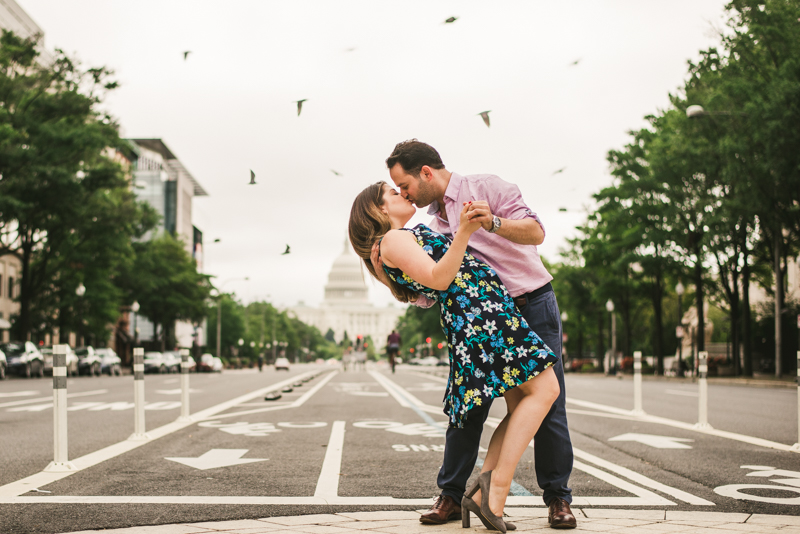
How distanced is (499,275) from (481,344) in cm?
48

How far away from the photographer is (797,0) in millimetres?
25578

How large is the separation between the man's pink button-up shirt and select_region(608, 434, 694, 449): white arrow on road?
4.40 meters

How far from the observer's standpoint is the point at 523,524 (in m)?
4.11

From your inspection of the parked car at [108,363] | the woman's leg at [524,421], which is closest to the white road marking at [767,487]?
the woman's leg at [524,421]

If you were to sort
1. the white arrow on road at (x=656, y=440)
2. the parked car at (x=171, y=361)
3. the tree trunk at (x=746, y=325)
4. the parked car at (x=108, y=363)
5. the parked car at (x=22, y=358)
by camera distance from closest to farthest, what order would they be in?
the white arrow on road at (x=656, y=440) → the parked car at (x=22, y=358) → the tree trunk at (x=746, y=325) → the parked car at (x=108, y=363) → the parked car at (x=171, y=361)

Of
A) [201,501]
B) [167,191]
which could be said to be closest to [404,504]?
[201,501]

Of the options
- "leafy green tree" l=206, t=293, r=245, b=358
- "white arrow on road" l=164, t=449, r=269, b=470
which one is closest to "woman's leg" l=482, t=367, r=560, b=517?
"white arrow on road" l=164, t=449, r=269, b=470

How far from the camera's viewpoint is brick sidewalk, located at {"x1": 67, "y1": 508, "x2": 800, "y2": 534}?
12.9 ft

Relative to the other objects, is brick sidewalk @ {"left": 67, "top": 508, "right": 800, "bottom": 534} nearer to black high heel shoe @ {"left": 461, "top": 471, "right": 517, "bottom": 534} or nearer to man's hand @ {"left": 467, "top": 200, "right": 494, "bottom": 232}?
black high heel shoe @ {"left": 461, "top": 471, "right": 517, "bottom": 534}

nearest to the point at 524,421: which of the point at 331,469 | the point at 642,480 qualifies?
the point at 642,480

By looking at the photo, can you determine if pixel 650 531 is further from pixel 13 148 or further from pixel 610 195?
pixel 610 195

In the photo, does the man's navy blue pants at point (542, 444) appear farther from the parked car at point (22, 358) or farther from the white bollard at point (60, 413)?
the parked car at point (22, 358)

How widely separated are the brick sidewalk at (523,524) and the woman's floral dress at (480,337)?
0.59 meters

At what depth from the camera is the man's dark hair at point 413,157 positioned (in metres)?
4.08
